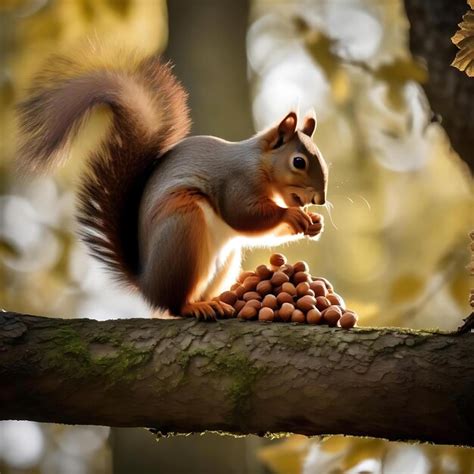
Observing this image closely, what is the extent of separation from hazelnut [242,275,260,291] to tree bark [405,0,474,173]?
0.88 metres

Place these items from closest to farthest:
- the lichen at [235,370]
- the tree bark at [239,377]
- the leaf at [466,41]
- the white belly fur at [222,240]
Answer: the leaf at [466,41] < the tree bark at [239,377] < the lichen at [235,370] < the white belly fur at [222,240]

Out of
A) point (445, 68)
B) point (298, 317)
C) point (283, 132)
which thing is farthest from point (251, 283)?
point (445, 68)

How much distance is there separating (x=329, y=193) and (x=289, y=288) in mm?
993

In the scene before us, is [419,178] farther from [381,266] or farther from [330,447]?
[330,447]

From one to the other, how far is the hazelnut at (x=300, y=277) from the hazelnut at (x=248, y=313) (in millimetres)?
206

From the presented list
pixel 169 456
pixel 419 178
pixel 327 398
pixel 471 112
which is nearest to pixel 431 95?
pixel 471 112

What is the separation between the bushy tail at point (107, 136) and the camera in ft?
8.82

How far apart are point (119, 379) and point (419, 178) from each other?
4899mm

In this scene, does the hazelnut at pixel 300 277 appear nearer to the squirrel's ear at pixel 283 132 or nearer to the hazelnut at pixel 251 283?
the hazelnut at pixel 251 283

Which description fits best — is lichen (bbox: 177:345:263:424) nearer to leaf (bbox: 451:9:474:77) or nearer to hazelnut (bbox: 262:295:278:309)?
hazelnut (bbox: 262:295:278:309)

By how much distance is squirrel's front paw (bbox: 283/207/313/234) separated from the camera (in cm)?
271

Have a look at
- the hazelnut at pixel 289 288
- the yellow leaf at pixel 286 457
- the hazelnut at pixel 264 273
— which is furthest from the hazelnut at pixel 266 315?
the yellow leaf at pixel 286 457

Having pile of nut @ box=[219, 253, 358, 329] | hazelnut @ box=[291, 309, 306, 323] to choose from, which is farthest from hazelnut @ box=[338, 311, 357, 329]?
hazelnut @ box=[291, 309, 306, 323]

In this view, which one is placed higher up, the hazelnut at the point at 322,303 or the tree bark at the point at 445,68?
the tree bark at the point at 445,68
